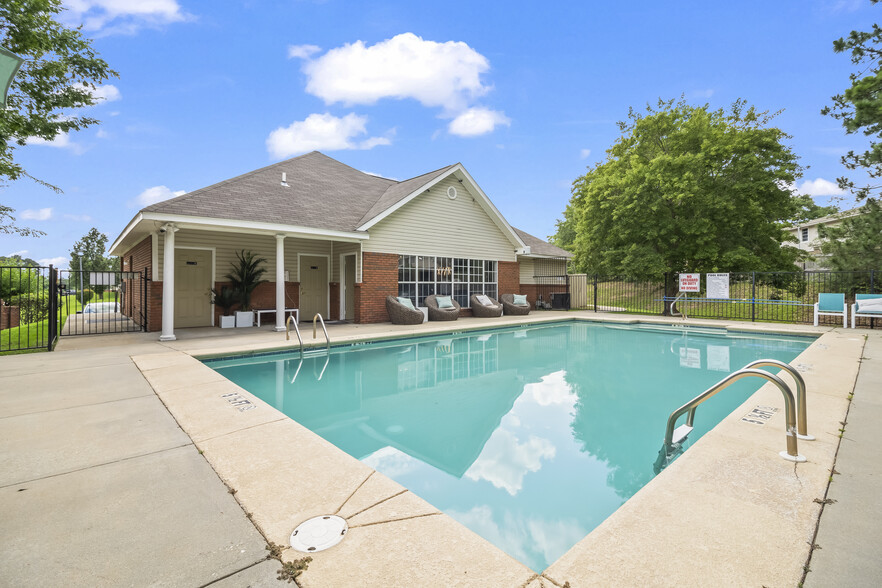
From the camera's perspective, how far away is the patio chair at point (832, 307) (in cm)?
1148

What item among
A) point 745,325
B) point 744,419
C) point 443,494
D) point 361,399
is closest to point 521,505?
point 443,494

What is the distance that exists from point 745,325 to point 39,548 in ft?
49.0

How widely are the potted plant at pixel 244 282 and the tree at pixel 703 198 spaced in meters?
16.3

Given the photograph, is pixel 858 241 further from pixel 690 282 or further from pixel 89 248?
pixel 89 248

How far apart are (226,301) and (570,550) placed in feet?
38.5

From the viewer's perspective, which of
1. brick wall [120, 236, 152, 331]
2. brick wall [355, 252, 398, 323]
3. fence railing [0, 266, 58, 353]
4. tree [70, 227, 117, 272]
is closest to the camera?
fence railing [0, 266, 58, 353]

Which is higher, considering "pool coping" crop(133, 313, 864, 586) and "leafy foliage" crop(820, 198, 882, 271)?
"leafy foliage" crop(820, 198, 882, 271)

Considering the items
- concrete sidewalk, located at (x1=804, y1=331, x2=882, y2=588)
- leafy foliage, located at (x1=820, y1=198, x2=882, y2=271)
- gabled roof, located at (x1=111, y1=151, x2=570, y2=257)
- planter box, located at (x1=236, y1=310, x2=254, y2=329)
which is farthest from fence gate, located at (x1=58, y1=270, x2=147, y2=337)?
leafy foliage, located at (x1=820, y1=198, x2=882, y2=271)

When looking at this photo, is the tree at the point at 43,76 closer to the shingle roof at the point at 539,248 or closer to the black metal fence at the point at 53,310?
the black metal fence at the point at 53,310

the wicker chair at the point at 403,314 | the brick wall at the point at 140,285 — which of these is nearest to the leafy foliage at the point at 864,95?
the wicker chair at the point at 403,314

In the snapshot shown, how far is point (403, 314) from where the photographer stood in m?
12.1

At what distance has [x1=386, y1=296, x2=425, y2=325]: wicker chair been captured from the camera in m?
12.1

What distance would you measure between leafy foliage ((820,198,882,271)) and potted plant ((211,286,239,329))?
18.6m

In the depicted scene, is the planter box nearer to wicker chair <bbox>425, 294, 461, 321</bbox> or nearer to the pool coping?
wicker chair <bbox>425, 294, 461, 321</bbox>
